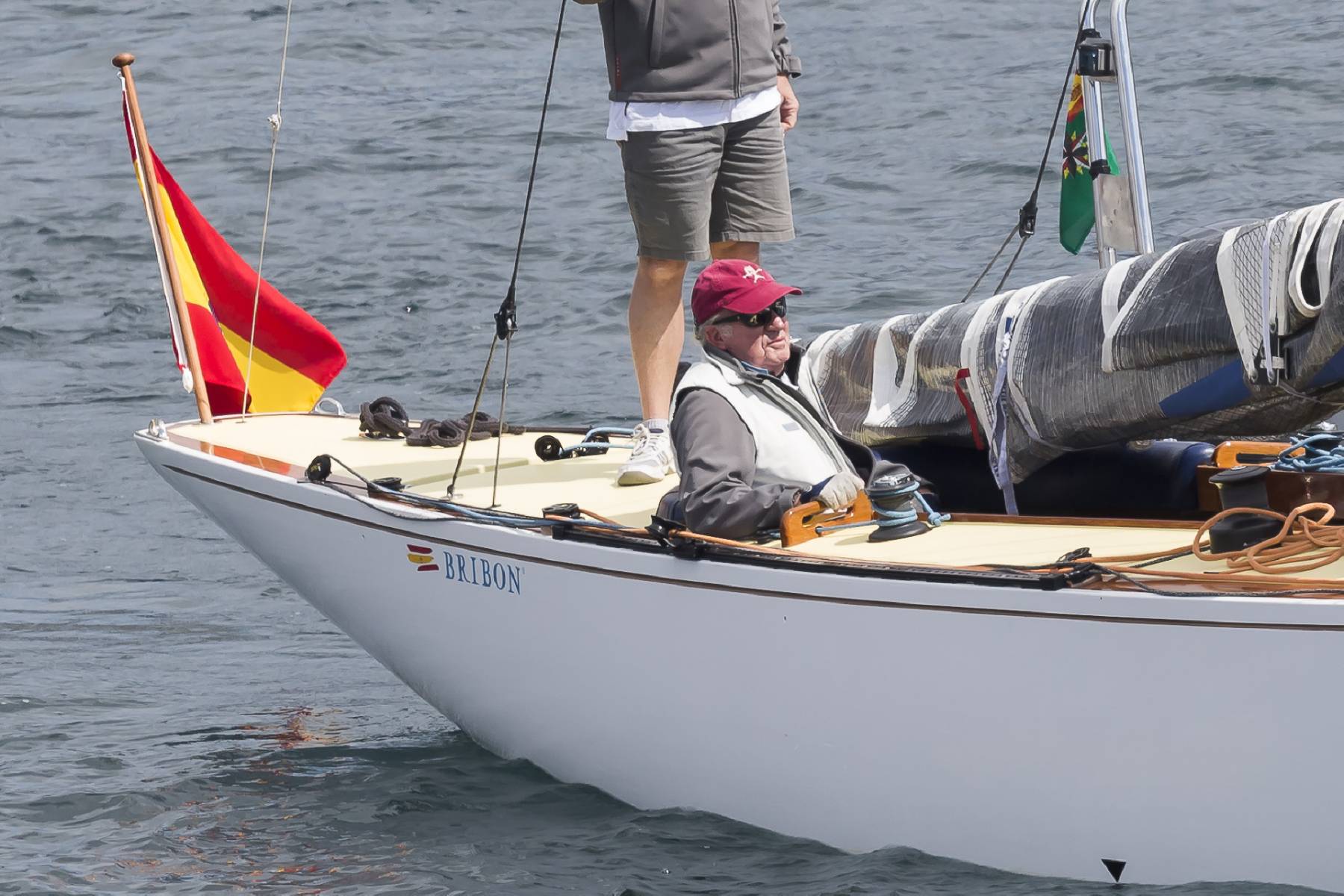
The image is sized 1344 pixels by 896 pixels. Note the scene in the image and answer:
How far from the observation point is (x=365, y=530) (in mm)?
4555

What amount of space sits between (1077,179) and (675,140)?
1.28 meters

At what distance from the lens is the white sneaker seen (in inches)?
181

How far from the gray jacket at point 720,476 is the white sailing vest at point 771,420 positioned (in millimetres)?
24

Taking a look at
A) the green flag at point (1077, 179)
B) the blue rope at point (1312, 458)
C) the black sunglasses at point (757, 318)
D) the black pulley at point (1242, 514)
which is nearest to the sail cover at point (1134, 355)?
the blue rope at point (1312, 458)

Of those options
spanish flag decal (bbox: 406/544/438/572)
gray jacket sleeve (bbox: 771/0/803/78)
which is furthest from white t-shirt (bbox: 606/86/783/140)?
spanish flag decal (bbox: 406/544/438/572)

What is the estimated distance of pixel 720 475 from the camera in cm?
376

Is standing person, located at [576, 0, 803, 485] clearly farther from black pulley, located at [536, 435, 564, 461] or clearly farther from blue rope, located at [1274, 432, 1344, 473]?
blue rope, located at [1274, 432, 1344, 473]

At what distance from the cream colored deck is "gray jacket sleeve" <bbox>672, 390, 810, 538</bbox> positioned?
0.42 feet

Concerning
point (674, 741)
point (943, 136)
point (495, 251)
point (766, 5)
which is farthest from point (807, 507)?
point (943, 136)

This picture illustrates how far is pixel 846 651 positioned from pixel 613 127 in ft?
5.92

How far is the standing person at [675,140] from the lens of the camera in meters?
4.69

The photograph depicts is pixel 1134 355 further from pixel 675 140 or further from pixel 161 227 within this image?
pixel 161 227

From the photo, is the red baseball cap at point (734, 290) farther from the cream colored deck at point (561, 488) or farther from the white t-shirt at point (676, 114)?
the white t-shirt at point (676, 114)

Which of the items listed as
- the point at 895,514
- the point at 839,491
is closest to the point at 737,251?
the point at 839,491
